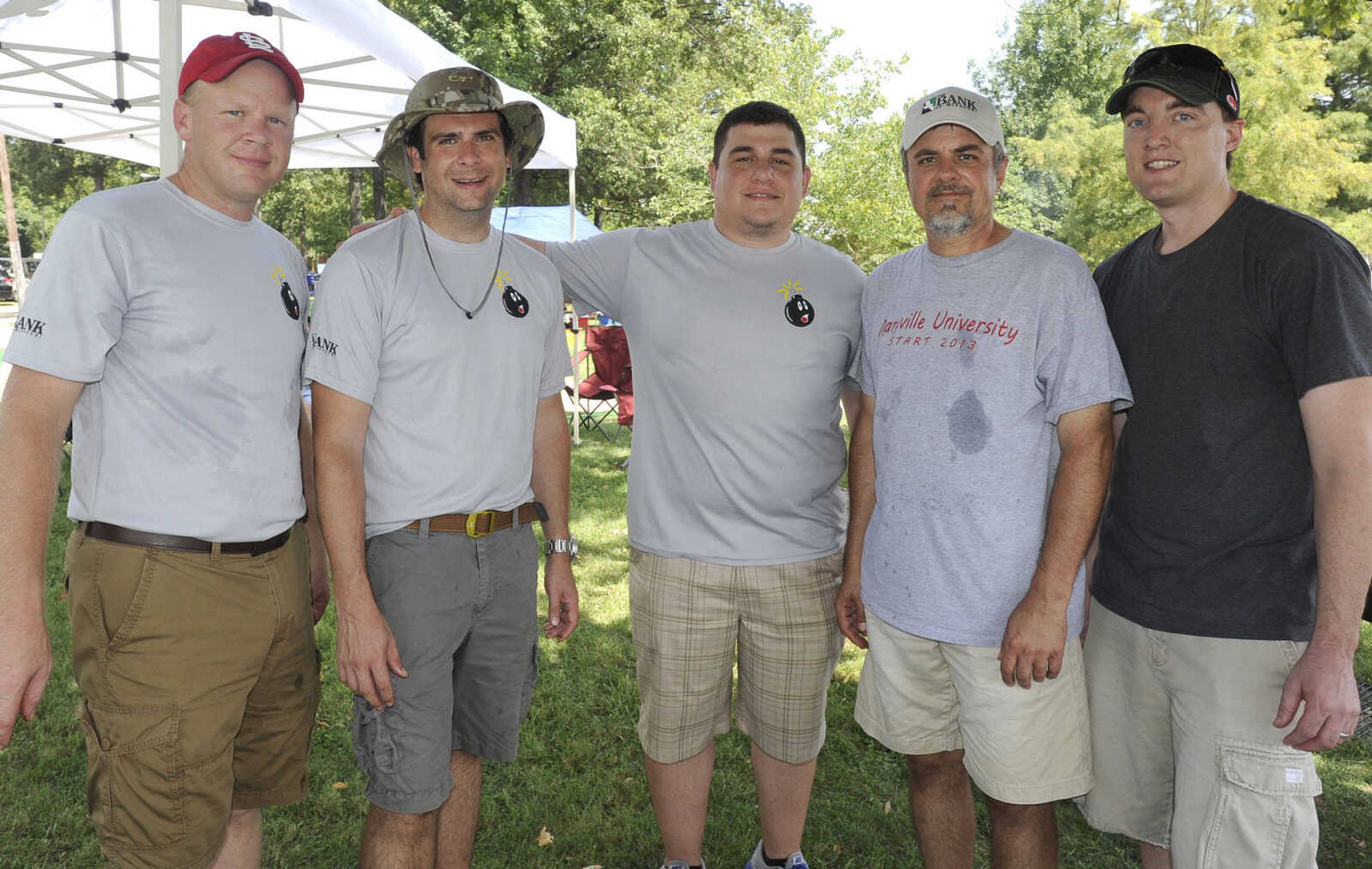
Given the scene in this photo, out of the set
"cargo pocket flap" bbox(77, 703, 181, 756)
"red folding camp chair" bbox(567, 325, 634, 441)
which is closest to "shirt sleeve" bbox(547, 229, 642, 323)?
"cargo pocket flap" bbox(77, 703, 181, 756)

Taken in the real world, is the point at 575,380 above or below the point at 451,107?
below

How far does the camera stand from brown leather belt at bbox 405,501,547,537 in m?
2.49

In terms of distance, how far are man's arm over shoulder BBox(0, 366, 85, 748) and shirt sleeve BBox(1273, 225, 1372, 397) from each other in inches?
115

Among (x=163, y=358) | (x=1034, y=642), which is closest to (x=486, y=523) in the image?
(x=163, y=358)

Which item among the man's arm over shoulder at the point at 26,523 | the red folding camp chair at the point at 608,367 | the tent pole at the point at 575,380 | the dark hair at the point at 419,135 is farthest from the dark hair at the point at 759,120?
the red folding camp chair at the point at 608,367

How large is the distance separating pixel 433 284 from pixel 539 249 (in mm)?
669

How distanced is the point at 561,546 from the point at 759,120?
163 centimetres

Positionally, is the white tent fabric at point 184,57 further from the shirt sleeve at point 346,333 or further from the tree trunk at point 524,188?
the tree trunk at point 524,188

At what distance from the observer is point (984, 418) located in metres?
2.44

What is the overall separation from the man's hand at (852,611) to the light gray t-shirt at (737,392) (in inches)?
5.8

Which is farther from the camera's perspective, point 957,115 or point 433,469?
point 957,115

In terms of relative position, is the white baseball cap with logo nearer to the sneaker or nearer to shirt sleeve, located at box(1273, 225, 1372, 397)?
shirt sleeve, located at box(1273, 225, 1372, 397)

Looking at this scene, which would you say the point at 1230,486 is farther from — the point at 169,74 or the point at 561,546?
the point at 169,74

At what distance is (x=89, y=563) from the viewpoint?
2.12 metres
